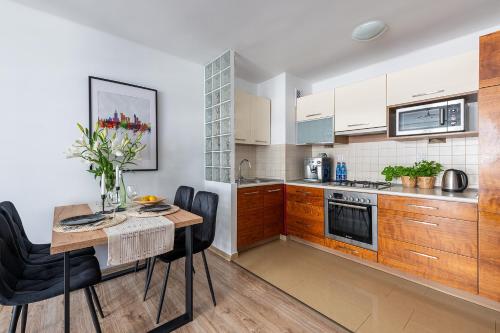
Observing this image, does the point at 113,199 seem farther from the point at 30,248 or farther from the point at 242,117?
the point at 242,117

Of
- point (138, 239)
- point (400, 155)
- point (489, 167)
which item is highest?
point (400, 155)

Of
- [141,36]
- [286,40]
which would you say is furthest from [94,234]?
[286,40]

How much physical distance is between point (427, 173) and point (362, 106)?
0.99 metres

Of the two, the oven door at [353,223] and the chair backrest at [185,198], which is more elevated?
the chair backrest at [185,198]

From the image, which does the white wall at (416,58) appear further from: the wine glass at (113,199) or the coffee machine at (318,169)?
the wine glass at (113,199)

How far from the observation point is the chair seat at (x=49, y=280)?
1118 millimetres

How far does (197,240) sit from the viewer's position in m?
1.90

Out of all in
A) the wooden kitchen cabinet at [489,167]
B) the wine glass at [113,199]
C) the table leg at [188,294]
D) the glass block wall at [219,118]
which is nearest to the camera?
the table leg at [188,294]

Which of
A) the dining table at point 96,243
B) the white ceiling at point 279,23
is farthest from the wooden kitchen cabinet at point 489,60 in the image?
the dining table at point 96,243

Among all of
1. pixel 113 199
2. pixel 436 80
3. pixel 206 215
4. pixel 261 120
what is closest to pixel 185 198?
pixel 206 215

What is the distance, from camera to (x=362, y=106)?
2.67 m

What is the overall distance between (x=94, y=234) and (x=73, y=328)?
2.68ft

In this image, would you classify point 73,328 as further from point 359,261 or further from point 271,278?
point 359,261

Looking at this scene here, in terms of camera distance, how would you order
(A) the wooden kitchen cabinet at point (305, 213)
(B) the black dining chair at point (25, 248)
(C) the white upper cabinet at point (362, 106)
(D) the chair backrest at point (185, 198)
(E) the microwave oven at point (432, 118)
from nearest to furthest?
(B) the black dining chair at point (25, 248) < (E) the microwave oven at point (432, 118) < (D) the chair backrest at point (185, 198) < (C) the white upper cabinet at point (362, 106) < (A) the wooden kitchen cabinet at point (305, 213)
